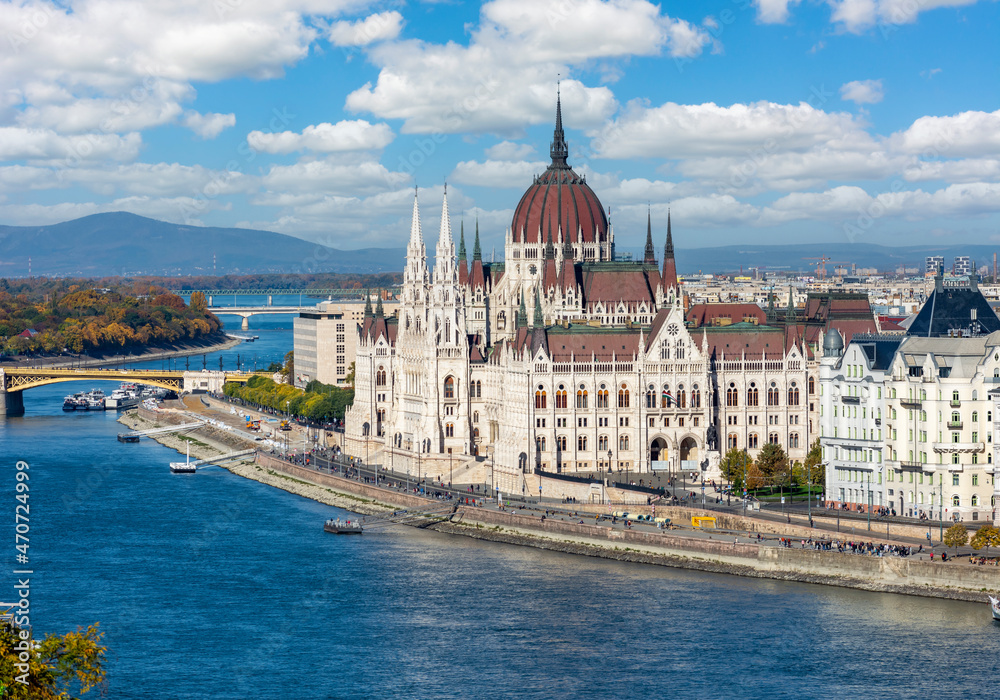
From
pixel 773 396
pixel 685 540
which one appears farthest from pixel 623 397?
pixel 685 540

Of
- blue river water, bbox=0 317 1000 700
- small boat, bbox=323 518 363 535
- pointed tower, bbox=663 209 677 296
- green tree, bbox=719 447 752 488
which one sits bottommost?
blue river water, bbox=0 317 1000 700

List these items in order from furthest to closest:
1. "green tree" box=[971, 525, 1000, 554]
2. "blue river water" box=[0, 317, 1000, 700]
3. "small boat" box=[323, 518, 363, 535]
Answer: "small boat" box=[323, 518, 363, 535]
"green tree" box=[971, 525, 1000, 554]
"blue river water" box=[0, 317, 1000, 700]

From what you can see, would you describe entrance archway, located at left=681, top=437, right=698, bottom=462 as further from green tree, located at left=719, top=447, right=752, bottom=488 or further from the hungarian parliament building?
green tree, located at left=719, top=447, right=752, bottom=488

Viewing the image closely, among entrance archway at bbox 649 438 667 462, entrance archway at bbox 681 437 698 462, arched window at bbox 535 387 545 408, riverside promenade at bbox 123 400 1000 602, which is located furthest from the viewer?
entrance archway at bbox 681 437 698 462

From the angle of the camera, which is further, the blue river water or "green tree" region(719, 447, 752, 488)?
"green tree" region(719, 447, 752, 488)

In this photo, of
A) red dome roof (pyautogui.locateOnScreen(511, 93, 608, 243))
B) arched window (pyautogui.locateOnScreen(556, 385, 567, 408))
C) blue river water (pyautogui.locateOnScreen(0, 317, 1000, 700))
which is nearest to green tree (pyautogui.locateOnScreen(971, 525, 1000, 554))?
blue river water (pyautogui.locateOnScreen(0, 317, 1000, 700))

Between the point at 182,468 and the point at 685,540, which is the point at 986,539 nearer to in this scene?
the point at 685,540
